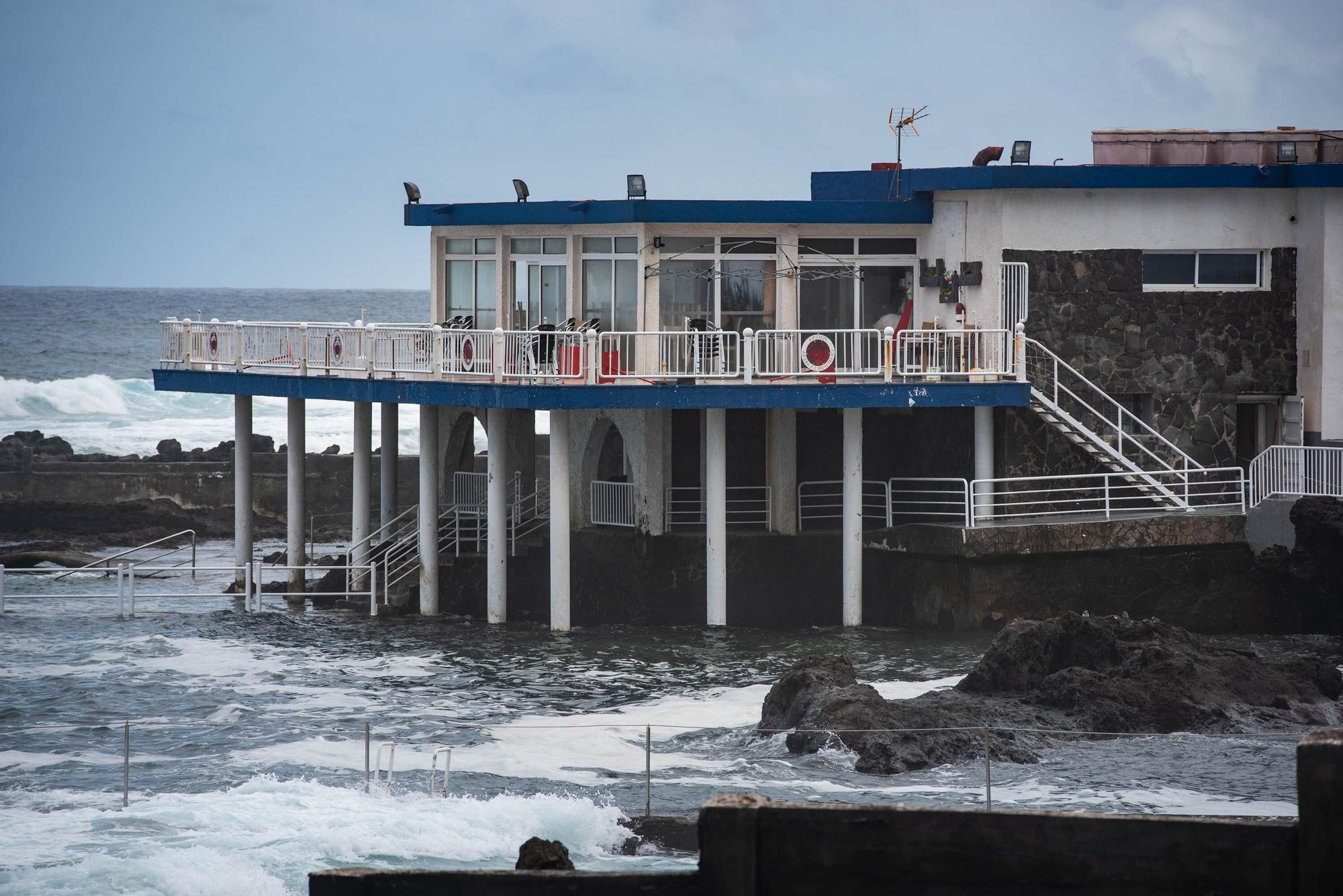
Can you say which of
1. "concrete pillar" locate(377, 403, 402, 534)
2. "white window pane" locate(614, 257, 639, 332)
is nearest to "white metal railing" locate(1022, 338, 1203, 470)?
"white window pane" locate(614, 257, 639, 332)

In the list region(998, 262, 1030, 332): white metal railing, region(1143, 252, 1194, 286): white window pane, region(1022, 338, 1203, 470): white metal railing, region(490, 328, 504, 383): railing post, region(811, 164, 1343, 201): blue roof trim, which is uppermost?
region(811, 164, 1343, 201): blue roof trim

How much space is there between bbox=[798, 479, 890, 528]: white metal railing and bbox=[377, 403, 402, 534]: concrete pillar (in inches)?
316

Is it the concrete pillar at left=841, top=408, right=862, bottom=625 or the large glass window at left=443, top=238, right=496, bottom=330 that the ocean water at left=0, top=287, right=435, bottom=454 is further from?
the concrete pillar at left=841, top=408, right=862, bottom=625

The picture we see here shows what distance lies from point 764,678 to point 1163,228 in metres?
11.4

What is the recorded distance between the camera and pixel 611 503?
101 feet

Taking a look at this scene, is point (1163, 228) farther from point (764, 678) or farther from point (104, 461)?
point (104, 461)

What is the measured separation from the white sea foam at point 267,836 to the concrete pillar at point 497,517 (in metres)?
10.7

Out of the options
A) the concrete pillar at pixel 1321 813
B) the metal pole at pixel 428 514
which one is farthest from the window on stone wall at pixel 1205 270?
the concrete pillar at pixel 1321 813

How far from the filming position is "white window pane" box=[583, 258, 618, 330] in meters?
30.1

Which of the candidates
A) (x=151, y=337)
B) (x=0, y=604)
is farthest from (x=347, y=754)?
(x=151, y=337)

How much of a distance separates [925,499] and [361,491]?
33.1ft

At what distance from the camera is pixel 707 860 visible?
12.1m

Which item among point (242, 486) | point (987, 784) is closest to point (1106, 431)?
point (987, 784)

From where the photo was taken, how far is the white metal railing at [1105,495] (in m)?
28.5
